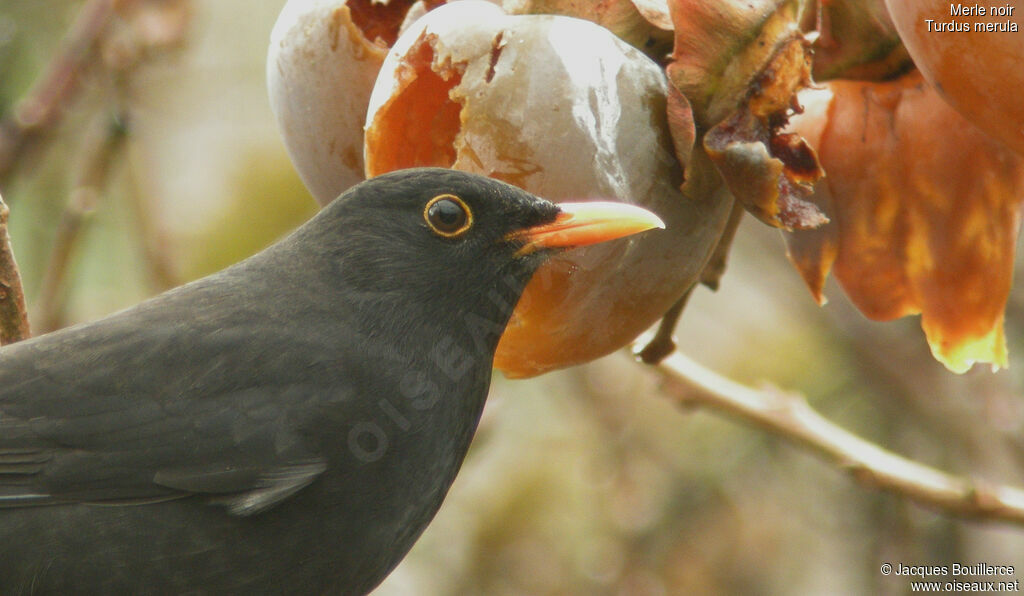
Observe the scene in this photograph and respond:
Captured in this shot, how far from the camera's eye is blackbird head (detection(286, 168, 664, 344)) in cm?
237

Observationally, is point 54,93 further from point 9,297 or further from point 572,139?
point 572,139

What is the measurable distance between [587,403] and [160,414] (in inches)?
95.0

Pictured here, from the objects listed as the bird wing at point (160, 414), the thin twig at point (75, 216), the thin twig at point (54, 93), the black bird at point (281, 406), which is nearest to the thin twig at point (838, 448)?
the black bird at point (281, 406)

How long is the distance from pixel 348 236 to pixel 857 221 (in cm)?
114

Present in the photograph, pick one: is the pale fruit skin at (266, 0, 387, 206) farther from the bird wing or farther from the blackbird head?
the bird wing

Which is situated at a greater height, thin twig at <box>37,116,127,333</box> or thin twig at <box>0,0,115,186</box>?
thin twig at <box>0,0,115,186</box>

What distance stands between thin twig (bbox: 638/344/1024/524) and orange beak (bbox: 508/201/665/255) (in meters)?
0.47

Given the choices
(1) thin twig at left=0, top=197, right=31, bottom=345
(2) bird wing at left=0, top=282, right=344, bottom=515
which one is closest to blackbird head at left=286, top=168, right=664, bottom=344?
(2) bird wing at left=0, top=282, right=344, bottom=515

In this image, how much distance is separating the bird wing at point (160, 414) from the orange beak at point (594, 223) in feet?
1.75

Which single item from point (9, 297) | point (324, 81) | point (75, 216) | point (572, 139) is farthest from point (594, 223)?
point (75, 216)

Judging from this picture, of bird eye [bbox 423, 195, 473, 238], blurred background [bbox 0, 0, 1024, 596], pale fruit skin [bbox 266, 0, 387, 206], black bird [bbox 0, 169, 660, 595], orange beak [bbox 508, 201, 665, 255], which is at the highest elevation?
pale fruit skin [bbox 266, 0, 387, 206]

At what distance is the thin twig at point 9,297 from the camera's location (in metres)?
2.18

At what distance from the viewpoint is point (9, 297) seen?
2.25 meters

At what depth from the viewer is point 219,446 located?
2.30 metres
